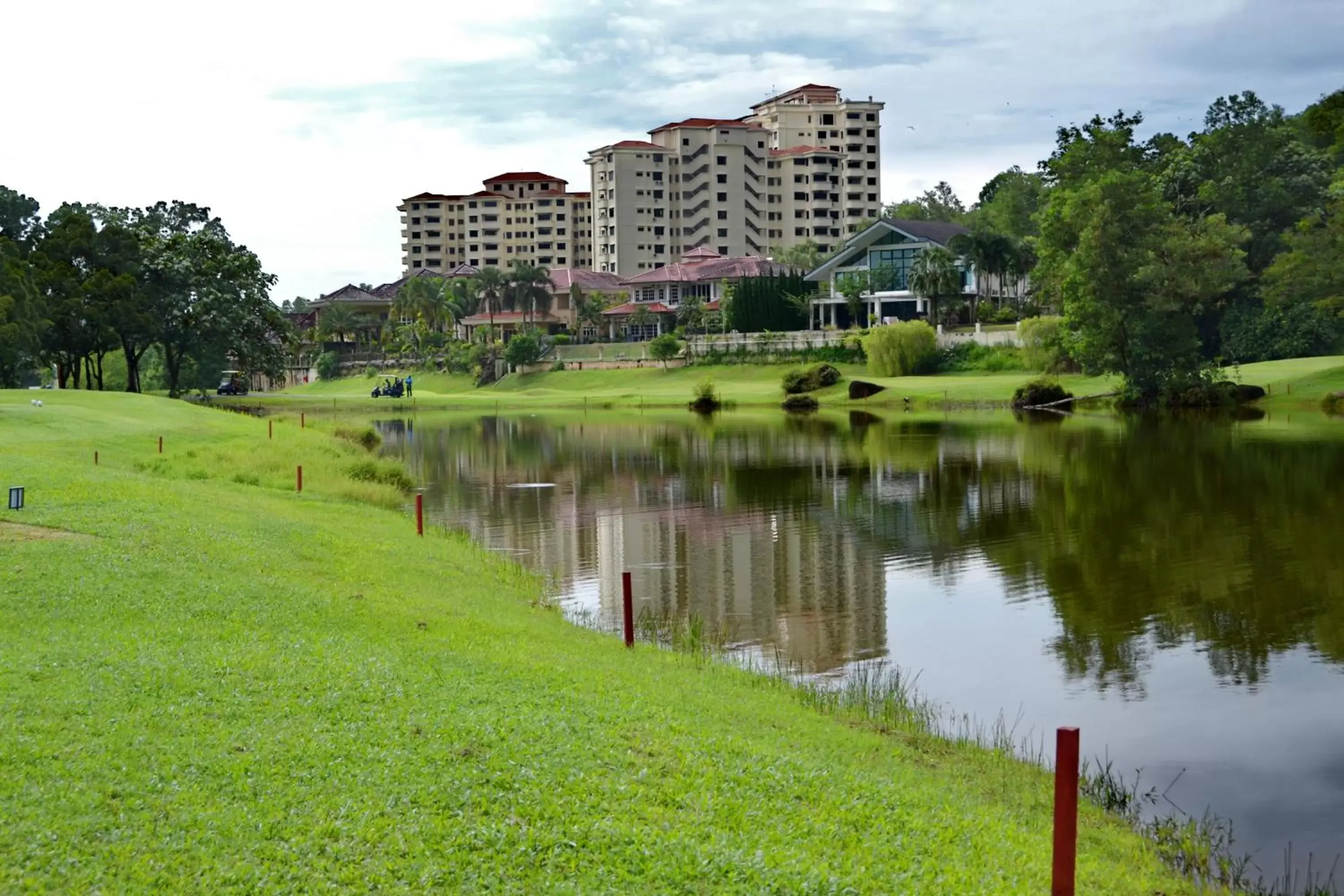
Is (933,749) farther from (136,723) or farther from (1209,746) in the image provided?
(136,723)

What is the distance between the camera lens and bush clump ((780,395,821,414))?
93.0 m

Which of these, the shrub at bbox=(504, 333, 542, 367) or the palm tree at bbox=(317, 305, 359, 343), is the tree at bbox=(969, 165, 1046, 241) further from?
the palm tree at bbox=(317, 305, 359, 343)

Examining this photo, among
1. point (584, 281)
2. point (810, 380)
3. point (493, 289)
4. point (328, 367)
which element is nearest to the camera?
point (810, 380)

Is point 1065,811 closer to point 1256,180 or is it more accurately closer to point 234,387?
point 1256,180

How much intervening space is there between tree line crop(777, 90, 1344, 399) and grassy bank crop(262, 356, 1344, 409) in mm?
3502

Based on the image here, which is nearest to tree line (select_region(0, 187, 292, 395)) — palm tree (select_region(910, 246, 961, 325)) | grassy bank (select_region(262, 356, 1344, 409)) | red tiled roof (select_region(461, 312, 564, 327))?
grassy bank (select_region(262, 356, 1344, 409))

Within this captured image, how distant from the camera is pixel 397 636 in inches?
670

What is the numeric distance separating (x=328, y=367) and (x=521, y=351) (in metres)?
29.3

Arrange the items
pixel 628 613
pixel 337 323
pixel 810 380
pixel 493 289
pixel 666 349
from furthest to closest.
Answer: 1. pixel 337 323
2. pixel 493 289
3. pixel 666 349
4. pixel 810 380
5. pixel 628 613

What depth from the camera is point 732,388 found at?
4380 inches

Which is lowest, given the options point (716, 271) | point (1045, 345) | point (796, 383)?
point (796, 383)

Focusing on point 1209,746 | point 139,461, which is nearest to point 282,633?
point 1209,746

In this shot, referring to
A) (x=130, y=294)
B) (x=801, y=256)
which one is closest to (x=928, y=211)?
(x=801, y=256)

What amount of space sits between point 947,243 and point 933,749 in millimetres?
110135
